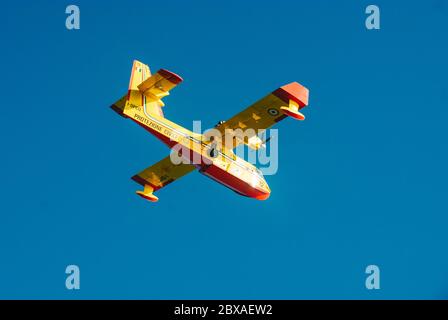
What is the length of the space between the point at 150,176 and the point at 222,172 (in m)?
5.29

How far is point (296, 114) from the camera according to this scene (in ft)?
126

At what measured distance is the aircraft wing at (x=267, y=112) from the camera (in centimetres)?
3838

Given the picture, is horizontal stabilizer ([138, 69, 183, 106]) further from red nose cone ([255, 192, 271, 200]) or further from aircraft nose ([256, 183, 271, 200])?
red nose cone ([255, 192, 271, 200])

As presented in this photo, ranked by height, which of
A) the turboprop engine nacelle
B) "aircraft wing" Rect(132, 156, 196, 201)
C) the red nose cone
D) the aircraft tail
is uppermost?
the aircraft tail

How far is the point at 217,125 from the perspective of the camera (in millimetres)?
40250

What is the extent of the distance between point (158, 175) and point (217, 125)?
598 cm

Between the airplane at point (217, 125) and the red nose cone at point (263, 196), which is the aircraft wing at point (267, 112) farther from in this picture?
the red nose cone at point (263, 196)

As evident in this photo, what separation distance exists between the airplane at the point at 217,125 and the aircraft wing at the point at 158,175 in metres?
1.20

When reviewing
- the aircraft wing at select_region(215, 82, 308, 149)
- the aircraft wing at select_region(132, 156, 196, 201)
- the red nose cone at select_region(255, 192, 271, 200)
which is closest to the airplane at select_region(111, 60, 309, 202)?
the aircraft wing at select_region(215, 82, 308, 149)

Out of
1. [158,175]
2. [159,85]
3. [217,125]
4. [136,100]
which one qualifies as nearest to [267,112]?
[217,125]

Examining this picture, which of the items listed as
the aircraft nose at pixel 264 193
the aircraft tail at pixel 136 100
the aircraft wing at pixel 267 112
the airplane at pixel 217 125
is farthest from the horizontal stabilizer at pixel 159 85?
the aircraft nose at pixel 264 193

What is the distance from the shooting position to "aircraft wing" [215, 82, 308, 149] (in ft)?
126
